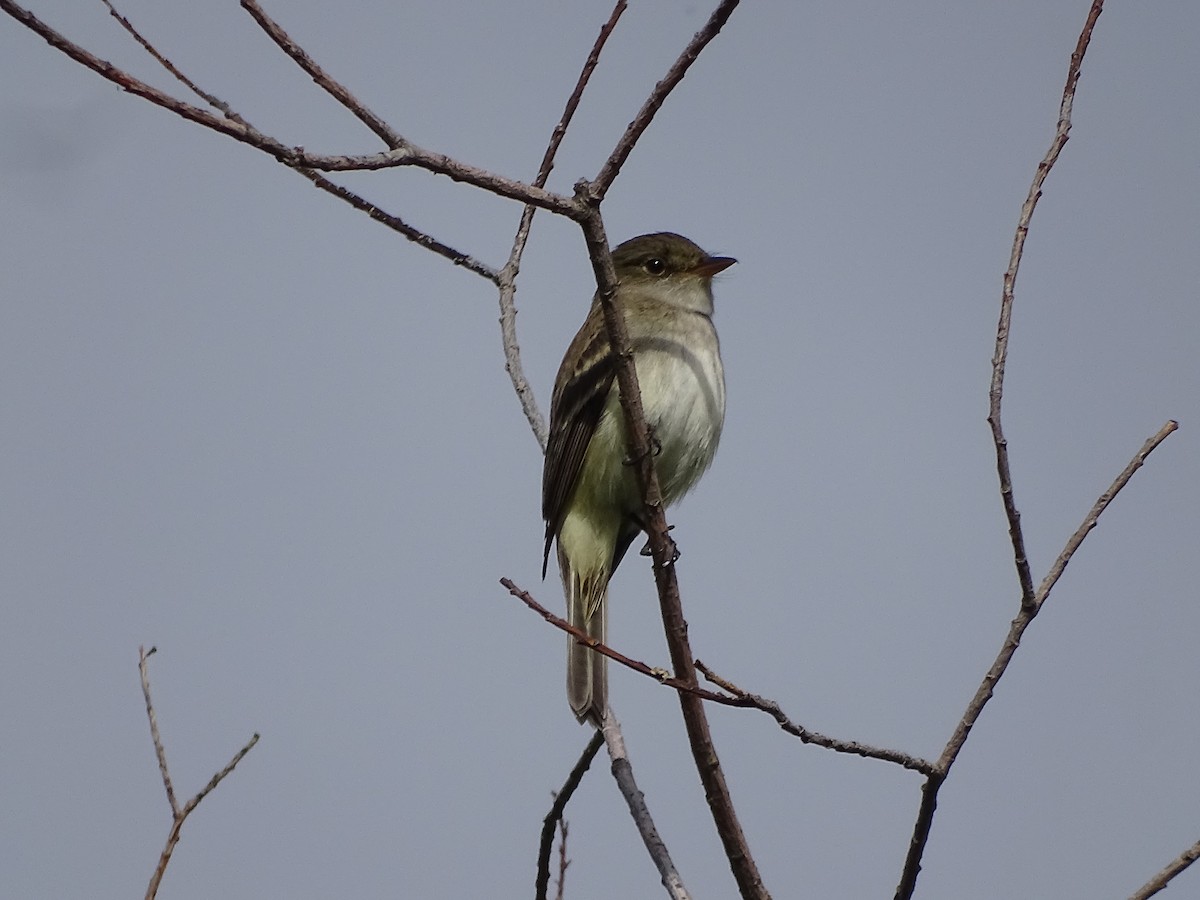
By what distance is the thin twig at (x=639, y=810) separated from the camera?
12.3 feet

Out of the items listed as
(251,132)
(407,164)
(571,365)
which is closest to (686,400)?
(571,365)

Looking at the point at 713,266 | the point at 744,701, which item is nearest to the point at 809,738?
the point at 744,701

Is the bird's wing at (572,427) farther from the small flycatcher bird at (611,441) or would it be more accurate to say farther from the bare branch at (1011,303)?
the bare branch at (1011,303)

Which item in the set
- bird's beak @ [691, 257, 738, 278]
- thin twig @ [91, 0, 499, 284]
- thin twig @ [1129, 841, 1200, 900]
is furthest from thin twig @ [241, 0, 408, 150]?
bird's beak @ [691, 257, 738, 278]

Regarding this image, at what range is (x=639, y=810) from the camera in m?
4.09

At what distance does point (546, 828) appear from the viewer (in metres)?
4.25

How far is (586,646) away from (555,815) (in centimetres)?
68

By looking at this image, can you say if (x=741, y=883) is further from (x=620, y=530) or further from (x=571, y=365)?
(x=571, y=365)

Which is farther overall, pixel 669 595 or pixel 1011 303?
pixel 669 595

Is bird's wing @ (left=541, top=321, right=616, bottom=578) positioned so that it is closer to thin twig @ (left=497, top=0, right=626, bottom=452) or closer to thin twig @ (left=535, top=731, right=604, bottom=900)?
thin twig @ (left=497, top=0, right=626, bottom=452)

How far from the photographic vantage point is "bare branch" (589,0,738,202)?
316cm

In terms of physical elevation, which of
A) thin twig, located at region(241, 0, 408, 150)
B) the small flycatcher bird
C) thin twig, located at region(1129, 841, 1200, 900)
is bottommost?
thin twig, located at region(1129, 841, 1200, 900)

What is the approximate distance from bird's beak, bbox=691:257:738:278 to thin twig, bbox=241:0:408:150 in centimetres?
371

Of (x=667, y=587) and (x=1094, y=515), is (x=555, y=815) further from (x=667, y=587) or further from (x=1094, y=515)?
(x=1094, y=515)
